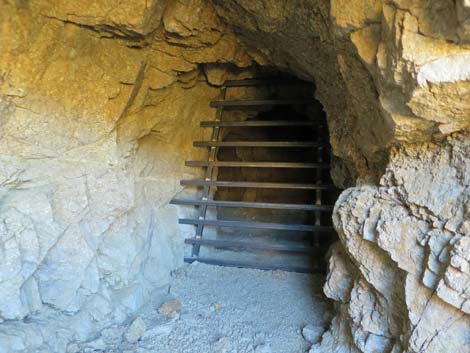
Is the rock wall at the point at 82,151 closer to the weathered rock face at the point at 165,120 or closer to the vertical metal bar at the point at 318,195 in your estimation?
the weathered rock face at the point at 165,120

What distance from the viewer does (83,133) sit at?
1205 mm

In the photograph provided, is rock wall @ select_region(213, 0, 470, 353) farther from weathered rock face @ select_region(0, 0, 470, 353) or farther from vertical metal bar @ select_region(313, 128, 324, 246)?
vertical metal bar @ select_region(313, 128, 324, 246)

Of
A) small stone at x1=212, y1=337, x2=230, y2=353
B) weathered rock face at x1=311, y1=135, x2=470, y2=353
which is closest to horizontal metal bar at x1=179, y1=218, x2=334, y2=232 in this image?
weathered rock face at x1=311, y1=135, x2=470, y2=353

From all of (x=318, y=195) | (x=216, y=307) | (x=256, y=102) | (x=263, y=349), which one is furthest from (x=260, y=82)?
(x=263, y=349)

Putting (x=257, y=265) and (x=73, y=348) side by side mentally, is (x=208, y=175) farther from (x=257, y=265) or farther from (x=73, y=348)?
(x=73, y=348)

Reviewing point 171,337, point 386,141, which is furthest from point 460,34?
point 171,337

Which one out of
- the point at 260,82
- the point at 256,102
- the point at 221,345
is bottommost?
the point at 221,345

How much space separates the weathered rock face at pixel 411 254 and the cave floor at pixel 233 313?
0.66ft

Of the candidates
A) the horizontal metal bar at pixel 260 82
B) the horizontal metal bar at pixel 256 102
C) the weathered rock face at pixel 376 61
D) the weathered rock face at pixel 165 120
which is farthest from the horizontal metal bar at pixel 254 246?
the horizontal metal bar at pixel 260 82

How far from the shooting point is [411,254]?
0.83m

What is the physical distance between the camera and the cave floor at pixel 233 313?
3.96 feet

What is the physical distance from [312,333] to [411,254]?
1.97ft

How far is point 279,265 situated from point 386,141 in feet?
3.35

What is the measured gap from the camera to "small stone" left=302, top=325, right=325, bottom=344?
1217 mm
